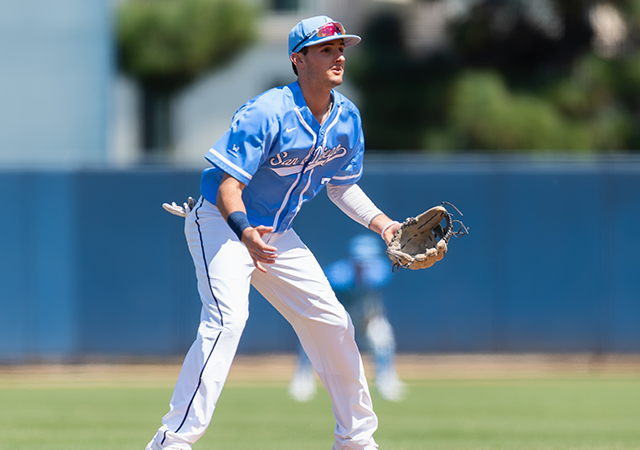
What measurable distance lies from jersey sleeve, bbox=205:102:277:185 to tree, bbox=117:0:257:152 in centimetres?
1666

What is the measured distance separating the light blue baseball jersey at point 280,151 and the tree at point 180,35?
16.3m

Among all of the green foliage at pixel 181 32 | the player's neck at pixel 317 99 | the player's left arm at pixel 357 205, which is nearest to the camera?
the player's neck at pixel 317 99

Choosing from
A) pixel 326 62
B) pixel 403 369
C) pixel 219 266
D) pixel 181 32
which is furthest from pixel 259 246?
pixel 181 32

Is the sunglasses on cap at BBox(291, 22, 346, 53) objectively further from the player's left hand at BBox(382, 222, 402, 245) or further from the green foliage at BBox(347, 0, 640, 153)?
the green foliage at BBox(347, 0, 640, 153)

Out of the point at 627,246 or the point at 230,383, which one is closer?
the point at 230,383

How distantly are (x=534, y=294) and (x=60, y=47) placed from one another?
818 centimetres

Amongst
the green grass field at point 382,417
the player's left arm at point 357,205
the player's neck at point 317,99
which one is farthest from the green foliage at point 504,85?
the player's neck at point 317,99

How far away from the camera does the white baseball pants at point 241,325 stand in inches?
153

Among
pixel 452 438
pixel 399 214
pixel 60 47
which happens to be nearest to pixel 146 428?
pixel 452 438

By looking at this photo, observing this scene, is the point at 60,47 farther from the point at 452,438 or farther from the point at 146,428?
the point at 452,438

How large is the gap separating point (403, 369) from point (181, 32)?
478 inches

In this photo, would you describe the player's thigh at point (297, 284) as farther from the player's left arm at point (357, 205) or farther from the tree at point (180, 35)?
the tree at point (180, 35)

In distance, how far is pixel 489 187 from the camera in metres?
11.1

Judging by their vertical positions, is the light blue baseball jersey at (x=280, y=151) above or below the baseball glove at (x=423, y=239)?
above
